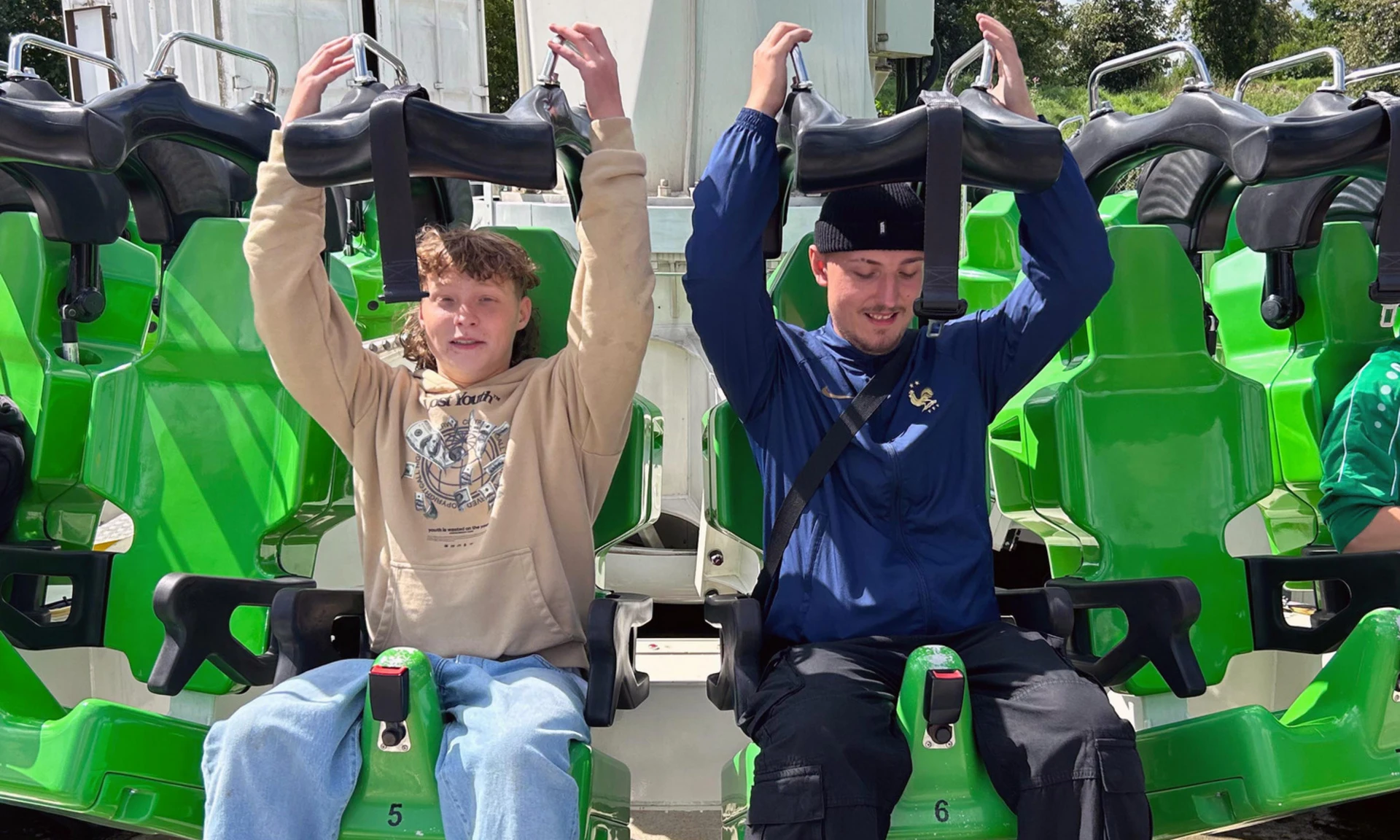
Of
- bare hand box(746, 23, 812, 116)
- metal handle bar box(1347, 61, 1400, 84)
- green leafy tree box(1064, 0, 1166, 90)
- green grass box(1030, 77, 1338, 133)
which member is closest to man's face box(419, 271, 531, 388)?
bare hand box(746, 23, 812, 116)

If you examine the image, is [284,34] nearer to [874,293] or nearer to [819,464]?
[874,293]

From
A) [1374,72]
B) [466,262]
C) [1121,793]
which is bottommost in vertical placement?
[1121,793]

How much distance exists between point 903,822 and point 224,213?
6.69 feet

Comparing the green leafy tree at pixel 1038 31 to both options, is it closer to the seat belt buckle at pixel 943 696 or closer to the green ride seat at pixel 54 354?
the green ride seat at pixel 54 354

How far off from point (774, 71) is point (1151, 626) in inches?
46.6

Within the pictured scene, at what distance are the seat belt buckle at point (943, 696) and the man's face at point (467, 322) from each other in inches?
37.7

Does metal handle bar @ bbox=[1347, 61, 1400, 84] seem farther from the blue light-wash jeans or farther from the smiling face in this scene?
the blue light-wash jeans

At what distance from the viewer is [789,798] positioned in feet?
5.75

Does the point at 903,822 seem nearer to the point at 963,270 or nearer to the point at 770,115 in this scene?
the point at 770,115

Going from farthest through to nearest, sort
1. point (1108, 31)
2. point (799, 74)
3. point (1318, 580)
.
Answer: point (1108, 31)
point (1318, 580)
point (799, 74)

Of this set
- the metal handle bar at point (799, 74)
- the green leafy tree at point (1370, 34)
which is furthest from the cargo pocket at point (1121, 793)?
the green leafy tree at point (1370, 34)

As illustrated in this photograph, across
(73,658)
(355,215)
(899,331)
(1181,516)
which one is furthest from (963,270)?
(73,658)

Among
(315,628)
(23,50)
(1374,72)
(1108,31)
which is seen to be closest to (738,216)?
(315,628)

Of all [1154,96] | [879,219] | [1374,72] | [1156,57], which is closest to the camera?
[879,219]
